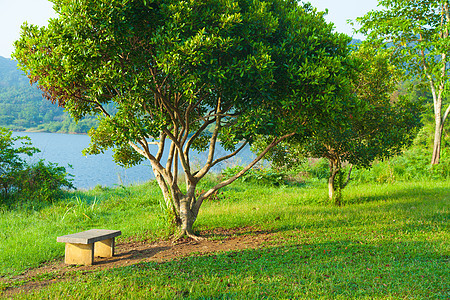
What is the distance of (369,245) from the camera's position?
5566 mm

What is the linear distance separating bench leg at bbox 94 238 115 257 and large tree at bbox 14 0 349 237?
172 centimetres

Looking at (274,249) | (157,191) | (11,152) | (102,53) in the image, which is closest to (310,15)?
(102,53)

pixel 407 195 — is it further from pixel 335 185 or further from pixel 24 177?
pixel 24 177

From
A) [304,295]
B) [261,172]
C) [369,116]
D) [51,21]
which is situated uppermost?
[51,21]

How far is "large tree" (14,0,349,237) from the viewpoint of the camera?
187 inches

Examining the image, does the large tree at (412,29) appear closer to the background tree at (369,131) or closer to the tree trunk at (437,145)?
the tree trunk at (437,145)

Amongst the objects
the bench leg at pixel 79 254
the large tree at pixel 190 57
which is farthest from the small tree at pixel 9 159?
the bench leg at pixel 79 254

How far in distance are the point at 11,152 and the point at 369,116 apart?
11.1 meters

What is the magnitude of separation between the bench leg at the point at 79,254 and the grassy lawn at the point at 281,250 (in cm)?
59

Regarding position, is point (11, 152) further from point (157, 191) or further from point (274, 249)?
point (274, 249)

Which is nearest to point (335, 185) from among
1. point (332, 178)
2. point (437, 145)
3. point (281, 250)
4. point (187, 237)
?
point (332, 178)

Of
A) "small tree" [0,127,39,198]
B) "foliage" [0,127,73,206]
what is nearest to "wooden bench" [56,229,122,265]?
"foliage" [0,127,73,206]

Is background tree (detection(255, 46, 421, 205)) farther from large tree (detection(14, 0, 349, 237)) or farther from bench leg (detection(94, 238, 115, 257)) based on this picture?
bench leg (detection(94, 238, 115, 257))

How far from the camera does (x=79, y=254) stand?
5.23 meters
